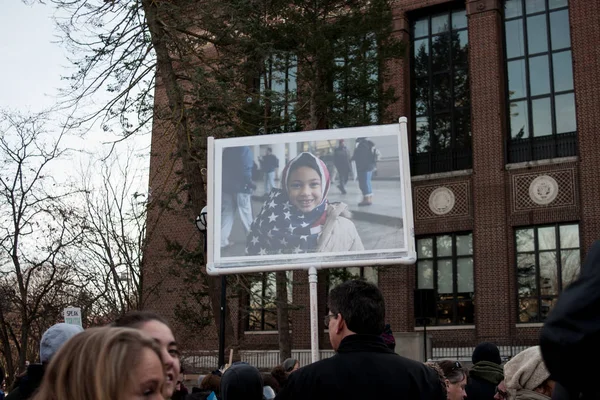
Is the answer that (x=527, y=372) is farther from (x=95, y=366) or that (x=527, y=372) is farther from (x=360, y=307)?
(x=95, y=366)

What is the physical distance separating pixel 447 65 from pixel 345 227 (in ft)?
83.9

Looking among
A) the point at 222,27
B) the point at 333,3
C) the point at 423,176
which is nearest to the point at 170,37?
the point at 222,27

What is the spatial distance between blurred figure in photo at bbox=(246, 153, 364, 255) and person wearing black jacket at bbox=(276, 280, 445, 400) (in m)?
3.45

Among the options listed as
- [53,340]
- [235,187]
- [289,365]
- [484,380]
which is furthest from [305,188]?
[53,340]

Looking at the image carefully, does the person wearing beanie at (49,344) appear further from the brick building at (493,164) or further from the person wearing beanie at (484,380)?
the brick building at (493,164)

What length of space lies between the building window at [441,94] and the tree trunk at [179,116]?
14670 mm

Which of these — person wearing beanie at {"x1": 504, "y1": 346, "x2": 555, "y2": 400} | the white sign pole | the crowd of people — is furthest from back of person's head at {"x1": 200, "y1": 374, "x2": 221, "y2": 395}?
person wearing beanie at {"x1": 504, "y1": 346, "x2": 555, "y2": 400}

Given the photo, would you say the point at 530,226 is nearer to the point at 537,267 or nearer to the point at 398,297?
the point at 537,267

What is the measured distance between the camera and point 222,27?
1836 cm

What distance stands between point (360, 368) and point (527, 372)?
3.18 feet

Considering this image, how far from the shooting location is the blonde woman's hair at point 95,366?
221 centimetres

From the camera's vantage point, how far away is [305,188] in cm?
826

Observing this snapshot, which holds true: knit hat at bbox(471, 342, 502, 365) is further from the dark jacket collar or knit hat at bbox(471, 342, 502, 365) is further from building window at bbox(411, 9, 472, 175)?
building window at bbox(411, 9, 472, 175)

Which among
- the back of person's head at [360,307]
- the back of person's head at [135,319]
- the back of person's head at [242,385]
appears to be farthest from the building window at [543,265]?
the back of person's head at [135,319]
